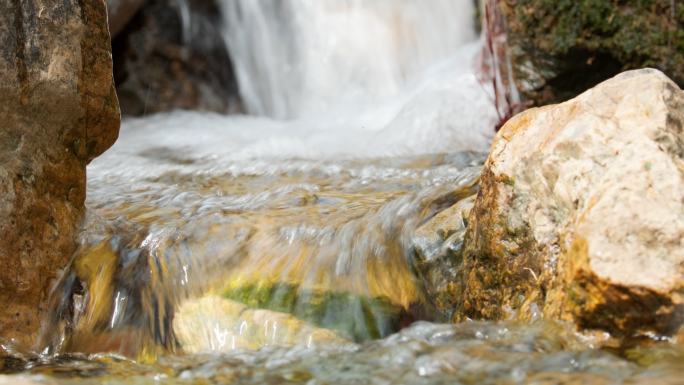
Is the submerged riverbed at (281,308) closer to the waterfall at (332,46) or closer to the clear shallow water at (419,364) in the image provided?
the clear shallow water at (419,364)

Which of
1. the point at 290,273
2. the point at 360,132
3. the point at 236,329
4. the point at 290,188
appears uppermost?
the point at 360,132

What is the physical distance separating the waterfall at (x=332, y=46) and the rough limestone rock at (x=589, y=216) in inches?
193

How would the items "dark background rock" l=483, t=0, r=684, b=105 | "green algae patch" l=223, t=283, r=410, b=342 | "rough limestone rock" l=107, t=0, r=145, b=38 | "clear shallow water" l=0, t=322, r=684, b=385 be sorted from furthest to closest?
"rough limestone rock" l=107, t=0, r=145, b=38 → "dark background rock" l=483, t=0, r=684, b=105 → "green algae patch" l=223, t=283, r=410, b=342 → "clear shallow water" l=0, t=322, r=684, b=385

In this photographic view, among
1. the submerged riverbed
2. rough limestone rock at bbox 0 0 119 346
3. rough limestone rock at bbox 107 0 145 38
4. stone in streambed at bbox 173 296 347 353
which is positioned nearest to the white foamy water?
rough limestone rock at bbox 107 0 145 38

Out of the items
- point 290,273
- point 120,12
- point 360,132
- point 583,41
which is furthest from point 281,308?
point 120,12

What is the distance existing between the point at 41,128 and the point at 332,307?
1270mm

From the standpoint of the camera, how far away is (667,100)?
251 centimetres

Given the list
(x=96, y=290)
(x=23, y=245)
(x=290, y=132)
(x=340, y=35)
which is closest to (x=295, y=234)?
(x=96, y=290)

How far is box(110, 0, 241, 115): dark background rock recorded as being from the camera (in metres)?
8.21

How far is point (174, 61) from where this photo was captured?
8.41m

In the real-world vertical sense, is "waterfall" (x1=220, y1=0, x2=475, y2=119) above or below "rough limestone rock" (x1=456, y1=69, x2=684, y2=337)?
above

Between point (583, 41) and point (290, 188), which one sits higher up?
point (583, 41)

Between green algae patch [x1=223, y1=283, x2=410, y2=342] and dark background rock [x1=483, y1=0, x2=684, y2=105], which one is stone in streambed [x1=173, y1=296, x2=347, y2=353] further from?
dark background rock [x1=483, y1=0, x2=684, y2=105]

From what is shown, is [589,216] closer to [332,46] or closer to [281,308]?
[281,308]
